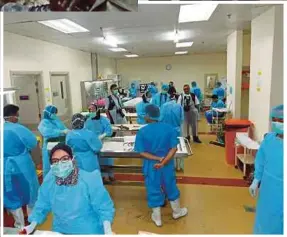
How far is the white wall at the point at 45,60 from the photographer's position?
420cm

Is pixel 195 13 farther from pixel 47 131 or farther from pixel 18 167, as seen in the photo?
pixel 18 167

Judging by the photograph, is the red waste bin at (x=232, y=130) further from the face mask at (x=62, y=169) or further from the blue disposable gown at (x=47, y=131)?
the face mask at (x=62, y=169)

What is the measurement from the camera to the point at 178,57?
433 inches

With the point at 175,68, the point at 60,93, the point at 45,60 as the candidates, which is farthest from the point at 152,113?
the point at 175,68

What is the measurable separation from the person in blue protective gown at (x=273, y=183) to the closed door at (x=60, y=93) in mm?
4786

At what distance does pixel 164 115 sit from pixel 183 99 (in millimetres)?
1488

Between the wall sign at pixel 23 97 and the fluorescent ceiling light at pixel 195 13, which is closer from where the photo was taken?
the fluorescent ceiling light at pixel 195 13

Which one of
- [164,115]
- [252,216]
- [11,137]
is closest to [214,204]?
[252,216]

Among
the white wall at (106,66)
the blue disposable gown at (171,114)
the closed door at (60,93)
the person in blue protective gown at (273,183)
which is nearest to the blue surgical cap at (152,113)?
the person in blue protective gown at (273,183)

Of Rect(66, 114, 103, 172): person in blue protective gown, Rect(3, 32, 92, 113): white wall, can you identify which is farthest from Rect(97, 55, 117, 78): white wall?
Rect(66, 114, 103, 172): person in blue protective gown

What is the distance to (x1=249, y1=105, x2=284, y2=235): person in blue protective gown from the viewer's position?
171 centimetres

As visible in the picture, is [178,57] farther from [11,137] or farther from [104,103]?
[11,137]

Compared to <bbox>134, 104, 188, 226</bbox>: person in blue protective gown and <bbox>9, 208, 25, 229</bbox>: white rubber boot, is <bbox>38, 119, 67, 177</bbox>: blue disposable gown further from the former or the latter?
<bbox>134, 104, 188, 226</bbox>: person in blue protective gown

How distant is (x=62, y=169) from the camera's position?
64.4 inches
